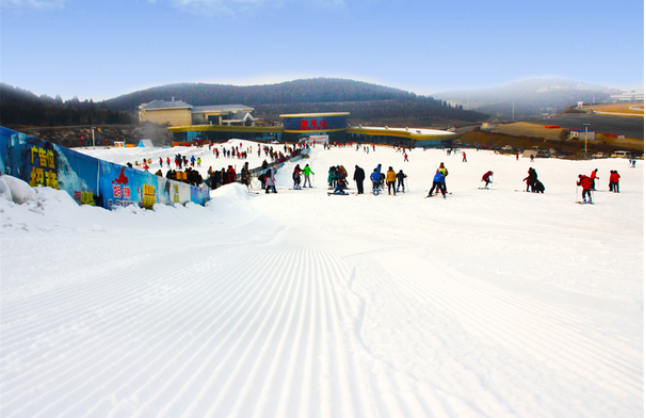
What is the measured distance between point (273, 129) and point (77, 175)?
84.4m

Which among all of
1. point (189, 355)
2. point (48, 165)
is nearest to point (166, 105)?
point (48, 165)

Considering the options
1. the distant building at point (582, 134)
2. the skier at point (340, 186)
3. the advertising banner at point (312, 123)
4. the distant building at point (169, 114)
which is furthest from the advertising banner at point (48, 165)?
the distant building at point (169, 114)

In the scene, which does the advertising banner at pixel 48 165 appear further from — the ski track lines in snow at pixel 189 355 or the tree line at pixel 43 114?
the tree line at pixel 43 114

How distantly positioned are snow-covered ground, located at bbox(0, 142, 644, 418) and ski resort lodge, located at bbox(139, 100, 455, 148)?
238 ft

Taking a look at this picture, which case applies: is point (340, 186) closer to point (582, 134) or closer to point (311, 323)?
point (311, 323)

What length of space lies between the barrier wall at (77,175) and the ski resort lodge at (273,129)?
67699mm

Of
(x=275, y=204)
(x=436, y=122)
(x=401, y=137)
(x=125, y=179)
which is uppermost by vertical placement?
(x=436, y=122)

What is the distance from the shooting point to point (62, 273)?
5.43 m

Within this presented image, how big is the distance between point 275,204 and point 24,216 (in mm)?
11179

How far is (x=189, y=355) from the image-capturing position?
3158 millimetres

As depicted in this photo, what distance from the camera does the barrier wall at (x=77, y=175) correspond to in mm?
8133

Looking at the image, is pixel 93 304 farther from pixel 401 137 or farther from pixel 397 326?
pixel 401 137

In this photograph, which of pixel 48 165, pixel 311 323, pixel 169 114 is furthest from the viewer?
pixel 169 114

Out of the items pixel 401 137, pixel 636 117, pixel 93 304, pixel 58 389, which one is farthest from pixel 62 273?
pixel 636 117
